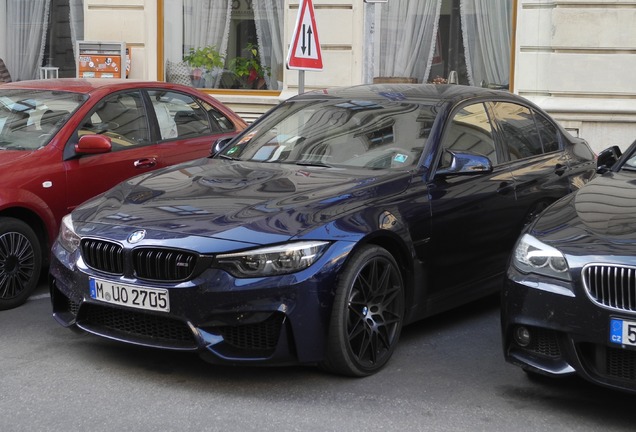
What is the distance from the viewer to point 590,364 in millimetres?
4609

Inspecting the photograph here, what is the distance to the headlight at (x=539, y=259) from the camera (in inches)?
185

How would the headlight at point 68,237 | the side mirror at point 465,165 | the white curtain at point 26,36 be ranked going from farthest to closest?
the white curtain at point 26,36 < the side mirror at point 465,165 < the headlight at point 68,237

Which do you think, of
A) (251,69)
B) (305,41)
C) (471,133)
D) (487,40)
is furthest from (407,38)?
(471,133)

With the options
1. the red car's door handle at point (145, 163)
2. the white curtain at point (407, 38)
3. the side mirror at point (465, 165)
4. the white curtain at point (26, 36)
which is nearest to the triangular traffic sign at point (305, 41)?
the red car's door handle at point (145, 163)

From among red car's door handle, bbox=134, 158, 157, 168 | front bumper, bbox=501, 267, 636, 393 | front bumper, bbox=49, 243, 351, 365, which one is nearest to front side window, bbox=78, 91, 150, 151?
red car's door handle, bbox=134, 158, 157, 168

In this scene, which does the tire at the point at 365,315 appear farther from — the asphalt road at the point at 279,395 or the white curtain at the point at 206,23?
the white curtain at the point at 206,23

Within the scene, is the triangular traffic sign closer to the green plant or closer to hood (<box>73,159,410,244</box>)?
hood (<box>73,159,410,244</box>)

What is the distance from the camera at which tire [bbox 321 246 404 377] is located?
199 inches

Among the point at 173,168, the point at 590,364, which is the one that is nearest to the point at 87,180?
the point at 173,168

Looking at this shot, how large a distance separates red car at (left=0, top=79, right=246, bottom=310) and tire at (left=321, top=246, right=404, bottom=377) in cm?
266

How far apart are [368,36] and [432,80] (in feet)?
16.0

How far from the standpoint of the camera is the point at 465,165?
5930mm

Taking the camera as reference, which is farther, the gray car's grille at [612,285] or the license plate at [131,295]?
the license plate at [131,295]

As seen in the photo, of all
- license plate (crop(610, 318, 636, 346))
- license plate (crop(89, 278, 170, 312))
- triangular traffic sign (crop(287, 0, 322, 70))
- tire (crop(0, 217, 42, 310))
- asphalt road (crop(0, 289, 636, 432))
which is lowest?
asphalt road (crop(0, 289, 636, 432))
